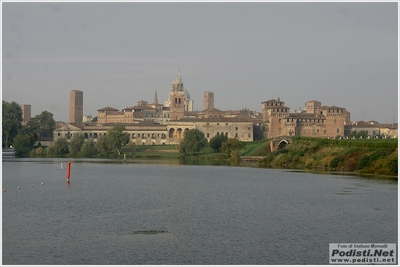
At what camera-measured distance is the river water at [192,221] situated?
67.5 ft

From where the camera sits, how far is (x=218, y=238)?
2291cm

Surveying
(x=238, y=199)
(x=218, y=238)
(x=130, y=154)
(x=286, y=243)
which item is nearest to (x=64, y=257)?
(x=218, y=238)

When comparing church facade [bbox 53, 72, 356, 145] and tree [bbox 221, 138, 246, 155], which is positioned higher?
church facade [bbox 53, 72, 356, 145]

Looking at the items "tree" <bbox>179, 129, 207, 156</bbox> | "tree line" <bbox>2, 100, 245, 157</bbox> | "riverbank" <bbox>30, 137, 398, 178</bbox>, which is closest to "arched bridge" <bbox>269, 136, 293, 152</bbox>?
"riverbank" <bbox>30, 137, 398, 178</bbox>

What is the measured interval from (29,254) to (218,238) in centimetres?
572

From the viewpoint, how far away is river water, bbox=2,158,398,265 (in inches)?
810

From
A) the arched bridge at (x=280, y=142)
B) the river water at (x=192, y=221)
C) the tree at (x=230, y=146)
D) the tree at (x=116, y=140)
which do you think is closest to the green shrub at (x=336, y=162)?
the river water at (x=192, y=221)

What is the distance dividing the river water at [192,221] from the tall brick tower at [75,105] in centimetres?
14375

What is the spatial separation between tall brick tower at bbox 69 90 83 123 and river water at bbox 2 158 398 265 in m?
144

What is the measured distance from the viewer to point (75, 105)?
185m

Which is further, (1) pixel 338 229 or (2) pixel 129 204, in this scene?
(2) pixel 129 204

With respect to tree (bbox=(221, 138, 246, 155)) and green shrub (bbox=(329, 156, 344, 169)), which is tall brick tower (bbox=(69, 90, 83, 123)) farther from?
green shrub (bbox=(329, 156, 344, 169))

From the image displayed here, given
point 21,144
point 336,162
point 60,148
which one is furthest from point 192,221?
point 21,144

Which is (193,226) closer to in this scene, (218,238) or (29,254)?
(218,238)
